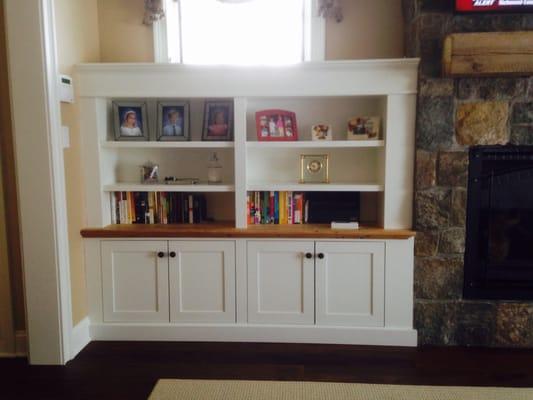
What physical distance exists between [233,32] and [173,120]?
2.52 ft

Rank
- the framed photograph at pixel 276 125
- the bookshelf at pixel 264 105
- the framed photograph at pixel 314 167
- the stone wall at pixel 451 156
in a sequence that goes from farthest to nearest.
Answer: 1. the framed photograph at pixel 314 167
2. the framed photograph at pixel 276 125
3. the bookshelf at pixel 264 105
4. the stone wall at pixel 451 156

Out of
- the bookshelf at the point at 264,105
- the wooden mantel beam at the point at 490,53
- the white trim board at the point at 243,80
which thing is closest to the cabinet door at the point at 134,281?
the bookshelf at the point at 264,105

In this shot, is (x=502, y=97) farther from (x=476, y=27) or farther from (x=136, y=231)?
(x=136, y=231)

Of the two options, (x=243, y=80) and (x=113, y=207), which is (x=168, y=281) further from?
(x=243, y=80)

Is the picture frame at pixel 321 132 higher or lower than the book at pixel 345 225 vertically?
higher

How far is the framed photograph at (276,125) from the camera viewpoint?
8.78 feet

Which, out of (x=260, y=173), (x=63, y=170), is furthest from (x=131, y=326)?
(x=260, y=173)

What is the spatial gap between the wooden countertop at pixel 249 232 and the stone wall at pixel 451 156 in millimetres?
244

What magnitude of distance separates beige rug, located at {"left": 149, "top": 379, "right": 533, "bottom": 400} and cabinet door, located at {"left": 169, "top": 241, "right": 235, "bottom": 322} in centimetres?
51

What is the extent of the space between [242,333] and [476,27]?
2.30 m

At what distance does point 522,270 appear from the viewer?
256cm

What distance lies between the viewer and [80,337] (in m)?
2.52

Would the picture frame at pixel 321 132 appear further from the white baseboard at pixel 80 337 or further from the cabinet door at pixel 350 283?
the white baseboard at pixel 80 337

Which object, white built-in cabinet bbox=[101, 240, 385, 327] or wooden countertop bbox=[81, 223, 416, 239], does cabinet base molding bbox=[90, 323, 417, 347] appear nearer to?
white built-in cabinet bbox=[101, 240, 385, 327]
